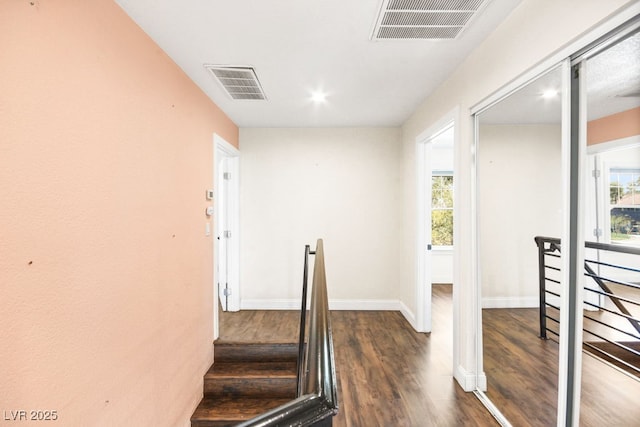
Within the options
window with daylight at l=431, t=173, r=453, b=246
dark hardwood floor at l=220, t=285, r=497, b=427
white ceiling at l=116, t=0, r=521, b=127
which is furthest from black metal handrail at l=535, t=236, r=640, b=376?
window with daylight at l=431, t=173, r=453, b=246

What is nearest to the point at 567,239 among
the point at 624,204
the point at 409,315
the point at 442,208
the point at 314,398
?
the point at 624,204

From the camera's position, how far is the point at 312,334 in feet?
2.45

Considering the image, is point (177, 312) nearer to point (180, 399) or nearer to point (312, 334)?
point (180, 399)

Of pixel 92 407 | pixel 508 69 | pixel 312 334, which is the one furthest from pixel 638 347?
pixel 92 407

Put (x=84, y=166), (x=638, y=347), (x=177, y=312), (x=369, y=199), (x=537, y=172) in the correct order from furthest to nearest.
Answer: (x=369, y=199), (x=177, y=312), (x=537, y=172), (x=84, y=166), (x=638, y=347)

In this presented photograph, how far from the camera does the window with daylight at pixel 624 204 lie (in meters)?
1.09

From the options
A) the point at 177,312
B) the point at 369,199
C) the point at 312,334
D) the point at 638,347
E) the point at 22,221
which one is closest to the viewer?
the point at 312,334

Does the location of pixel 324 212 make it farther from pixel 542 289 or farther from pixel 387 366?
pixel 542 289

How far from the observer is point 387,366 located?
2.65 m

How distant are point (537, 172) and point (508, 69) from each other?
25.7 inches

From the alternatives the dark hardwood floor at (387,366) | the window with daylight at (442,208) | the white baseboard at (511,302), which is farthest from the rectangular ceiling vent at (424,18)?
the window with daylight at (442,208)

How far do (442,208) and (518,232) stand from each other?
395 centimetres

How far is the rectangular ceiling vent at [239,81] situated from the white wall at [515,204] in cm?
192

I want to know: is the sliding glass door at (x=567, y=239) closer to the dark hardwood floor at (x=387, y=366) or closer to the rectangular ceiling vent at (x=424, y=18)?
the dark hardwood floor at (x=387, y=366)
